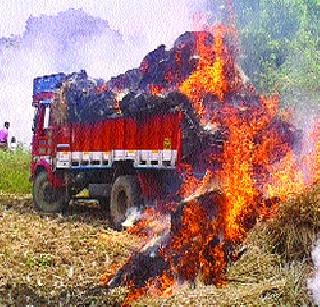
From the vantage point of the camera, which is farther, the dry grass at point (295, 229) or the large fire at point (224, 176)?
the large fire at point (224, 176)

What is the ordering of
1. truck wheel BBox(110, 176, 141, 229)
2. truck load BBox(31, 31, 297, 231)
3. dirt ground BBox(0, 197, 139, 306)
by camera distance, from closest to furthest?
1. dirt ground BBox(0, 197, 139, 306)
2. truck load BBox(31, 31, 297, 231)
3. truck wheel BBox(110, 176, 141, 229)

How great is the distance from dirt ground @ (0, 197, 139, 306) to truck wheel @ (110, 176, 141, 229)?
343mm

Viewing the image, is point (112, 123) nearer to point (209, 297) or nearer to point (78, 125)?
point (78, 125)

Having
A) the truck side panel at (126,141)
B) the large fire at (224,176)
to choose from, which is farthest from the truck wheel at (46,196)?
the large fire at (224,176)

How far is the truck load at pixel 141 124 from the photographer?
43.8ft

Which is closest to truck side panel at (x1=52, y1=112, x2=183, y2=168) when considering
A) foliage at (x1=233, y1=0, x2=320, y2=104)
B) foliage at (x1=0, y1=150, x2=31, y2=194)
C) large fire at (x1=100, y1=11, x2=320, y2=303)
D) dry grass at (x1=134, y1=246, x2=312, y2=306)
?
large fire at (x1=100, y1=11, x2=320, y2=303)

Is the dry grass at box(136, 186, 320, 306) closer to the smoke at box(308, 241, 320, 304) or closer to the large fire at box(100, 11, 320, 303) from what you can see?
the smoke at box(308, 241, 320, 304)

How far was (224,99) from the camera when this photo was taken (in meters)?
13.6

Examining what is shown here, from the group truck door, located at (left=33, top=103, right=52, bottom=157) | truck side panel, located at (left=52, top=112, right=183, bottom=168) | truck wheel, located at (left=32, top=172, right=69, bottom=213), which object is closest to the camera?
truck side panel, located at (left=52, top=112, right=183, bottom=168)

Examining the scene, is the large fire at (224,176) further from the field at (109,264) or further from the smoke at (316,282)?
the smoke at (316,282)

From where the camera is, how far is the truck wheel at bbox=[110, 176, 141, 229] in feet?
47.5

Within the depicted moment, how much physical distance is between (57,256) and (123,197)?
4.25 m

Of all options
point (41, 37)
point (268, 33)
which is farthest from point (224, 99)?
point (41, 37)

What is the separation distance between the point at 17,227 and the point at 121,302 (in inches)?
260
